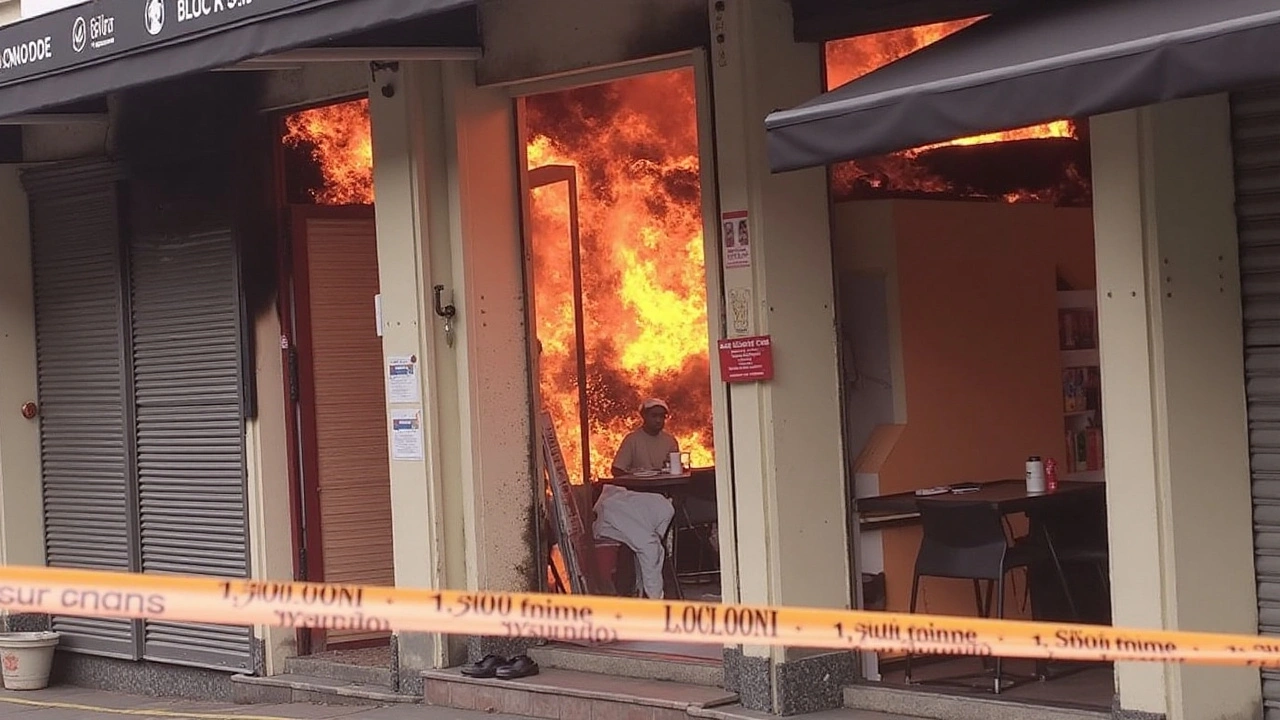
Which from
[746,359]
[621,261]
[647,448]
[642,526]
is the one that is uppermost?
[621,261]

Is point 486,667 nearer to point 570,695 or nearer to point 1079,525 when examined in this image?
point 570,695

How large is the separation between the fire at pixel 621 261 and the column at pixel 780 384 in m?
2.16

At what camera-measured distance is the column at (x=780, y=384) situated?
8.89m

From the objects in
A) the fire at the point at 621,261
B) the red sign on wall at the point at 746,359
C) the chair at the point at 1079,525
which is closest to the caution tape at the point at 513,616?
the red sign on wall at the point at 746,359

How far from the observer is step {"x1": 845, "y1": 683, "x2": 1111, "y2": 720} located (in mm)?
8078

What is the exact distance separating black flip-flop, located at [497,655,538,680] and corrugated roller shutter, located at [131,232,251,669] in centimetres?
237

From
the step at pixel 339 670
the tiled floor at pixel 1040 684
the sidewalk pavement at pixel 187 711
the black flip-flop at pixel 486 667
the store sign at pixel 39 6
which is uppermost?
the store sign at pixel 39 6

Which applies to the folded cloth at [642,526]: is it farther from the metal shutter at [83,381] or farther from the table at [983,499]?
the metal shutter at [83,381]

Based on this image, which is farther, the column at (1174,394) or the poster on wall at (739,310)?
the poster on wall at (739,310)

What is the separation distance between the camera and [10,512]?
13.5 m

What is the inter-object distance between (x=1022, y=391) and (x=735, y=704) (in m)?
2.74

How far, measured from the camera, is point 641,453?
40.6 feet

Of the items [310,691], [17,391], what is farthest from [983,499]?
[17,391]

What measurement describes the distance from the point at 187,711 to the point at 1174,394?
682cm
